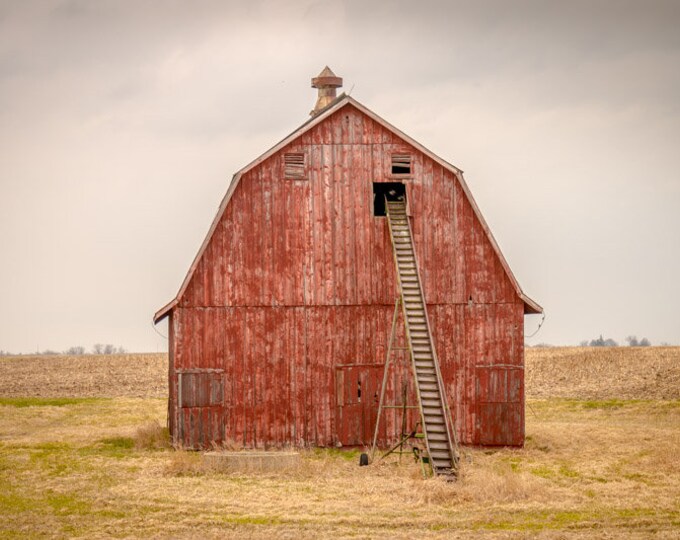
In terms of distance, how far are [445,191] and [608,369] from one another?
3062 centimetres

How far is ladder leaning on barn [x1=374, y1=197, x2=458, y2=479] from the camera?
25531 mm

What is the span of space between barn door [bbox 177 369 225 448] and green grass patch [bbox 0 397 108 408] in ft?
62.7

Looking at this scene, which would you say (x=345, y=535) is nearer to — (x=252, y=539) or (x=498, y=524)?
(x=252, y=539)

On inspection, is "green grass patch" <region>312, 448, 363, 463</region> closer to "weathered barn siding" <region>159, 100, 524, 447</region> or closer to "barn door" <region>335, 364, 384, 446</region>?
"weathered barn siding" <region>159, 100, 524, 447</region>

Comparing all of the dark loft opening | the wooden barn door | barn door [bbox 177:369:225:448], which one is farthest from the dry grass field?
the dark loft opening

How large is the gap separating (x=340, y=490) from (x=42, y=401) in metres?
28.3

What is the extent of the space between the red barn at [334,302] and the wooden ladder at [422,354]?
0.42m

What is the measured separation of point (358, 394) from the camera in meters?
30.3

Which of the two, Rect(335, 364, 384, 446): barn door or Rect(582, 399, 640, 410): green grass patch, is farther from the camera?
Rect(582, 399, 640, 410): green grass patch

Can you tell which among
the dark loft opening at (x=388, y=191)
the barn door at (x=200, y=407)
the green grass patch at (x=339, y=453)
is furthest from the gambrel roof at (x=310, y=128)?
the green grass patch at (x=339, y=453)

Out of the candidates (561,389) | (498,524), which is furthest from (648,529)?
(561,389)

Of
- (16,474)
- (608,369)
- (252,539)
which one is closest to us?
(252,539)

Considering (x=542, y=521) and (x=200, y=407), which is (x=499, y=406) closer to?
(x=200, y=407)

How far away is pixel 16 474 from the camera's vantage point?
25.8m
